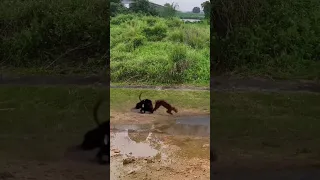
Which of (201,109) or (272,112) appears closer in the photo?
(272,112)

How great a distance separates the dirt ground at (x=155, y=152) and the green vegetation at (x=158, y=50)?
1.99 metres

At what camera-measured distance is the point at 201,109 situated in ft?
18.0

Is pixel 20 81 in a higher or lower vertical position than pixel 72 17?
lower

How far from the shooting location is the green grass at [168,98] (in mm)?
5488

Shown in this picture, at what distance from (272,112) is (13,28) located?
3121 millimetres

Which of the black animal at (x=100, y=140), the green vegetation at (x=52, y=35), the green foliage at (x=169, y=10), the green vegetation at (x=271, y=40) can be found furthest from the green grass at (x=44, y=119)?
the green foliage at (x=169, y=10)

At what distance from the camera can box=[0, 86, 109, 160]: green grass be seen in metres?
3.28

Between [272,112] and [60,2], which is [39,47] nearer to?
[60,2]

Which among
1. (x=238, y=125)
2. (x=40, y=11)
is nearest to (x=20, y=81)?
(x=40, y=11)

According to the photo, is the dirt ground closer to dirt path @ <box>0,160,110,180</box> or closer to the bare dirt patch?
the bare dirt patch

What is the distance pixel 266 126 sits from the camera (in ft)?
12.6

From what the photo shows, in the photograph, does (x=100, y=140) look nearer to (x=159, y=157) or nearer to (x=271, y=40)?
(x=159, y=157)

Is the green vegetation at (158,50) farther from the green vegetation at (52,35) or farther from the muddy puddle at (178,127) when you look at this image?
the green vegetation at (52,35)

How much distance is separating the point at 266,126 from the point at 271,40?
1.19 meters
